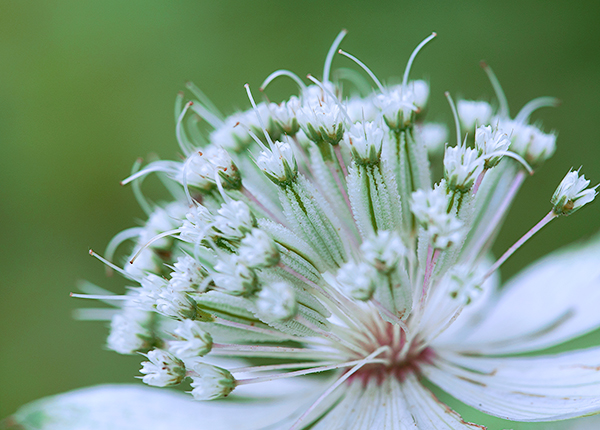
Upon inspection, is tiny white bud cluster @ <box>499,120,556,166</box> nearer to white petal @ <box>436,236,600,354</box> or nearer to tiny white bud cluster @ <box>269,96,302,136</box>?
white petal @ <box>436,236,600,354</box>

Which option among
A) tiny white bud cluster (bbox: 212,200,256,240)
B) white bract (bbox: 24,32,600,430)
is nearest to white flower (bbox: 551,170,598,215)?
white bract (bbox: 24,32,600,430)

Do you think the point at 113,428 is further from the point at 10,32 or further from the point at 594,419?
the point at 10,32

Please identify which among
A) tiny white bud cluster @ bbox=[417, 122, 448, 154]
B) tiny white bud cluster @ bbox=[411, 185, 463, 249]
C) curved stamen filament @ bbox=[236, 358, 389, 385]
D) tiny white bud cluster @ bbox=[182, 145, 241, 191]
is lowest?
curved stamen filament @ bbox=[236, 358, 389, 385]

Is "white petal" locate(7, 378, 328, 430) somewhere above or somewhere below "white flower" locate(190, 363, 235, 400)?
below

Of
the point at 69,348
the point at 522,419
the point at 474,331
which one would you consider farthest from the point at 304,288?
the point at 69,348

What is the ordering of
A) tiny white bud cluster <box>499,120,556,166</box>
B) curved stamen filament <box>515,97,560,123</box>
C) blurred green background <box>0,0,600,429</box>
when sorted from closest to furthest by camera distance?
tiny white bud cluster <box>499,120,556,166</box>
curved stamen filament <box>515,97,560,123</box>
blurred green background <box>0,0,600,429</box>
